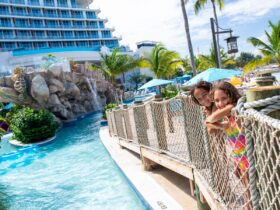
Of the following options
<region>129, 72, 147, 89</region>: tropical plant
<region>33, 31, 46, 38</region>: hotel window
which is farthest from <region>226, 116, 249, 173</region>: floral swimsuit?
<region>33, 31, 46, 38</region>: hotel window

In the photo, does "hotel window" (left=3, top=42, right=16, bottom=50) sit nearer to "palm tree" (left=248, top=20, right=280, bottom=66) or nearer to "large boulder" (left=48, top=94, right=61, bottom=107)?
"large boulder" (left=48, top=94, right=61, bottom=107)

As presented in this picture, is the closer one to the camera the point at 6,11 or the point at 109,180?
the point at 109,180

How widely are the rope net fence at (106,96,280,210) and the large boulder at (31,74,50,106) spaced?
17.5 metres

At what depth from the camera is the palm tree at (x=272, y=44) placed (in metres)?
19.6

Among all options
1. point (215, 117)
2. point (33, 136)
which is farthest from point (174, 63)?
point (215, 117)

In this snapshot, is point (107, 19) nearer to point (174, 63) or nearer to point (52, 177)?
point (174, 63)

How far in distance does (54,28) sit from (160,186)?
69.0 meters

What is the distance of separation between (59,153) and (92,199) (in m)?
8.69

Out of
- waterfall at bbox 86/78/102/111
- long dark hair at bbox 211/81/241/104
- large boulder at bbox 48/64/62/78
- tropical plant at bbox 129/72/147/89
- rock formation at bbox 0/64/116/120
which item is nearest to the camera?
long dark hair at bbox 211/81/241/104

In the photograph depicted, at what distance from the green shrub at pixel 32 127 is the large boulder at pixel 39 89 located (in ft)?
16.1

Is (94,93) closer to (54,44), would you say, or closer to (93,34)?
(54,44)

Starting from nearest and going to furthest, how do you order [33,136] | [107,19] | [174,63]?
[33,136] → [174,63] → [107,19]

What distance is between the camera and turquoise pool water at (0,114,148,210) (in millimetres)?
8188

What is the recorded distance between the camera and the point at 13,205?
9.24 meters
